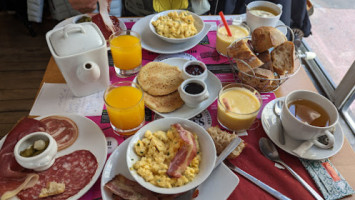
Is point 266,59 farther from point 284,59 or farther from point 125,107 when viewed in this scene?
point 125,107

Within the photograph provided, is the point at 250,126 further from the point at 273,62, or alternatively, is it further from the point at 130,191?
the point at 130,191

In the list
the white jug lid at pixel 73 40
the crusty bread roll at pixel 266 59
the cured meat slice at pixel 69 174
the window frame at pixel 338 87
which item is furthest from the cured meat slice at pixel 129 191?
the window frame at pixel 338 87

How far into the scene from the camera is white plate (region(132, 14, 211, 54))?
1.62 metres

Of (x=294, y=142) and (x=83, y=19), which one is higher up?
(x=83, y=19)

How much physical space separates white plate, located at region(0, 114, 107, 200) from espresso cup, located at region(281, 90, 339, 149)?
793mm

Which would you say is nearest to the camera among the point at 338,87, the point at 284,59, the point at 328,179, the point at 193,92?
the point at 328,179

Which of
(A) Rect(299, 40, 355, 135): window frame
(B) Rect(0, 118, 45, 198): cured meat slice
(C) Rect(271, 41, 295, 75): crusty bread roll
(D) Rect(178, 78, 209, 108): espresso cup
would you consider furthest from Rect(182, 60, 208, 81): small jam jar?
(A) Rect(299, 40, 355, 135): window frame

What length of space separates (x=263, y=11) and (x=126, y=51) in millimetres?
1022

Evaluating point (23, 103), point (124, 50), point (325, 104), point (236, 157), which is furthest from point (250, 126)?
point (23, 103)

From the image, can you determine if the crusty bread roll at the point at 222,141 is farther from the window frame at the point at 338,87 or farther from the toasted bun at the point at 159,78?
the window frame at the point at 338,87

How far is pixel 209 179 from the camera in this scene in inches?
38.7

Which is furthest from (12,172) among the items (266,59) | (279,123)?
(266,59)

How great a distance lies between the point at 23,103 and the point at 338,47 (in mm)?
3537

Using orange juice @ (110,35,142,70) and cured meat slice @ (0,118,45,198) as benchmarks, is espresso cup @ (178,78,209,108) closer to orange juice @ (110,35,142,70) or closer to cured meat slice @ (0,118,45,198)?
orange juice @ (110,35,142,70)
